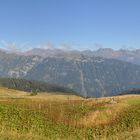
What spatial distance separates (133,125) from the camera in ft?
146

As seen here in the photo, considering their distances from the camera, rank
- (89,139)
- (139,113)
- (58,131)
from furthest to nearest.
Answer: (139,113) → (58,131) → (89,139)

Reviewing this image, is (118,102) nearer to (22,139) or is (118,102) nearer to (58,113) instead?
(58,113)

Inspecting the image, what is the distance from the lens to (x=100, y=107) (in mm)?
62938

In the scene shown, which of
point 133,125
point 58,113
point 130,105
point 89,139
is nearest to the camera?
point 89,139

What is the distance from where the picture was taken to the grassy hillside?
32.0 m

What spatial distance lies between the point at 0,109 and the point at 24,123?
5383 mm

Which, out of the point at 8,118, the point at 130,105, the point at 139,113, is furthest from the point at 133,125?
the point at 130,105

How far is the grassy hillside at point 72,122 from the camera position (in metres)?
32.0

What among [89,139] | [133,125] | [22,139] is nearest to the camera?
[22,139]

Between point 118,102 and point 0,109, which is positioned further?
point 118,102

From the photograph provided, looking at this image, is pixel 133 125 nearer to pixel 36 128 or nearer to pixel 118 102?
pixel 36 128

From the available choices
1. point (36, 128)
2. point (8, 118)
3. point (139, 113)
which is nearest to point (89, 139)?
point (36, 128)

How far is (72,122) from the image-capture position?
54688mm

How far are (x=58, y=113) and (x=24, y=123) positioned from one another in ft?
79.8
